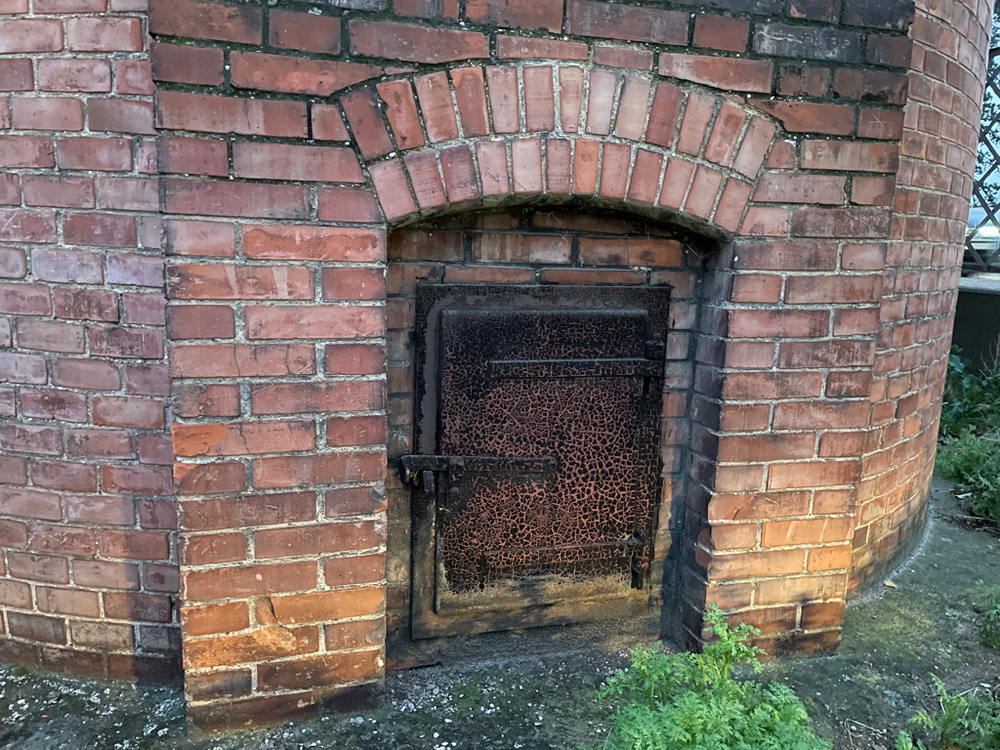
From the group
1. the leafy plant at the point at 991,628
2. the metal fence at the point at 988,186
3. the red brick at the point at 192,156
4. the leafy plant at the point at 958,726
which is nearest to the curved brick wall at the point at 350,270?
the red brick at the point at 192,156

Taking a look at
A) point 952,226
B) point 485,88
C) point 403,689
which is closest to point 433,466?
point 403,689

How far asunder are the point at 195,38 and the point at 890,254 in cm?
243

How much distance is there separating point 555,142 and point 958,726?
81.8 inches

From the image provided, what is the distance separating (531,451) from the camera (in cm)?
223

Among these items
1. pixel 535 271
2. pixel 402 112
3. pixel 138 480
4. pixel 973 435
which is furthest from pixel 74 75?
pixel 973 435

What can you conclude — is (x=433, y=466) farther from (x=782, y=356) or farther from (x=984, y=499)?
(x=984, y=499)

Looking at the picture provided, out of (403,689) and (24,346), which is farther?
(403,689)

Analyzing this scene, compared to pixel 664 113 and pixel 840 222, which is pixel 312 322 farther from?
pixel 840 222

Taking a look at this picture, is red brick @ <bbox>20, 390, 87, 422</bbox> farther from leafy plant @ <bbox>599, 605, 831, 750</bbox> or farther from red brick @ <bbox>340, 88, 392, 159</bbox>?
leafy plant @ <bbox>599, 605, 831, 750</bbox>

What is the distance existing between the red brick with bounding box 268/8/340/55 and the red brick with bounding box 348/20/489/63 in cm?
5

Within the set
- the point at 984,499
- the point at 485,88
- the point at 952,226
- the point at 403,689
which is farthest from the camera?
the point at 984,499

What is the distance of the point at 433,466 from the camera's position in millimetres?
2143

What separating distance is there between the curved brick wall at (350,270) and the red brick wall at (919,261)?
49cm

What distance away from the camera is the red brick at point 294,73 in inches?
66.8
